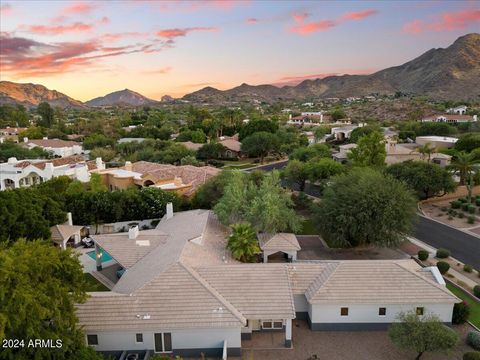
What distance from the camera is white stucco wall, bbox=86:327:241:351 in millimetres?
22781

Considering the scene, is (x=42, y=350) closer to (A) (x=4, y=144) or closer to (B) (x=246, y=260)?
(B) (x=246, y=260)

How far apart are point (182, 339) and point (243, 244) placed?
10.1 m

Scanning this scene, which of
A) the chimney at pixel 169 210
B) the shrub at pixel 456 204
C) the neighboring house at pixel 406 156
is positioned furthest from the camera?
the neighboring house at pixel 406 156

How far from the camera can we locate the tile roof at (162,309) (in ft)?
73.3

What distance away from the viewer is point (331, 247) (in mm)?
38312

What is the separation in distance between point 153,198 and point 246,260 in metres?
17.8

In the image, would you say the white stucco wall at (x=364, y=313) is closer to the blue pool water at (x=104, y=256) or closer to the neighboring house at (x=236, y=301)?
the neighboring house at (x=236, y=301)

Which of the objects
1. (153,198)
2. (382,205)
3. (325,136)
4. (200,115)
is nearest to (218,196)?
(153,198)

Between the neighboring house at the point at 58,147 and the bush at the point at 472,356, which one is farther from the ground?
the neighboring house at the point at 58,147

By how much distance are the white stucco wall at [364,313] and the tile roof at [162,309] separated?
18.6ft

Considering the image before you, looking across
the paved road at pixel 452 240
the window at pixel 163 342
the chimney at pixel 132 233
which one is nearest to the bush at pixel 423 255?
the paved road at pixel 452 240

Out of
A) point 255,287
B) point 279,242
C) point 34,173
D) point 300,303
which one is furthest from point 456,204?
point 34,173

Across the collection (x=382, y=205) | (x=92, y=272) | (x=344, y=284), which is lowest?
(x=92, y=272)

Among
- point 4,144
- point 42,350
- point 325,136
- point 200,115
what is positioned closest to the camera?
point 42,350
